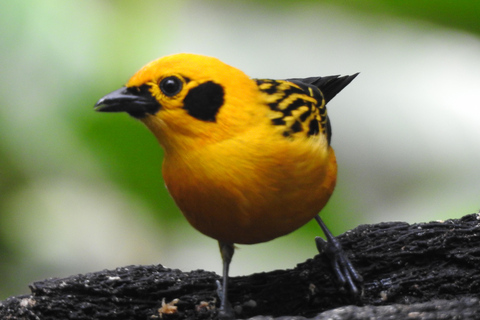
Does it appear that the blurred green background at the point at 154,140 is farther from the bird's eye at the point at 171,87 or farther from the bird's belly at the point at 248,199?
the bird's eye at the point at 171,87

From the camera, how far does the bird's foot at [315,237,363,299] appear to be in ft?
11.2

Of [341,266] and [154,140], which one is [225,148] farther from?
[154,140]

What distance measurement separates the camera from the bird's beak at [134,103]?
3.08m

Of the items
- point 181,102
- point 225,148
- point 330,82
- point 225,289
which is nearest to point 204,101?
point 181,102

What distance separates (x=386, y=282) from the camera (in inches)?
135

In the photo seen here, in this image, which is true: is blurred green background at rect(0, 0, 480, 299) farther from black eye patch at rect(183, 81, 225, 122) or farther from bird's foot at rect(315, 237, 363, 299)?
black eye patch at rect(183, 81, 225, 122)

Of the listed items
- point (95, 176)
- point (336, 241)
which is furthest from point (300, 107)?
point (95, 176)

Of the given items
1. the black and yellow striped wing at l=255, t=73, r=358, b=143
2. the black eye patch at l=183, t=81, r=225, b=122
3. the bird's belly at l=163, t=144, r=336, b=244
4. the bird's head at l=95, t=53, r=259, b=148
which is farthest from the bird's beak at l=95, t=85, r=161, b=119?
the black and yellow striped wing at l=255, t=73, r=358, b=143

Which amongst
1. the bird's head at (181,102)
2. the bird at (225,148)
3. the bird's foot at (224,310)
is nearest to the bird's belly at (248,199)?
the bird at (225,148)

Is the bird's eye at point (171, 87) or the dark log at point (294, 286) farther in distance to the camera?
the dark log at point (294, 286)

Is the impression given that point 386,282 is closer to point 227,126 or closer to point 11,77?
point 227,126

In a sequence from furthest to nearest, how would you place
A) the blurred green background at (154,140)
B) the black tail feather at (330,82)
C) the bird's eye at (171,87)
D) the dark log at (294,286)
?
the blurred green background at (154,140)
the black tail feather at (330,82)
the dark log at (294,286)
the bird's eye at (171,87)

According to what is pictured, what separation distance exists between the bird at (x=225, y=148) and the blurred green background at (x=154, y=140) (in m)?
1.66

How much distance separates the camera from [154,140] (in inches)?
195
